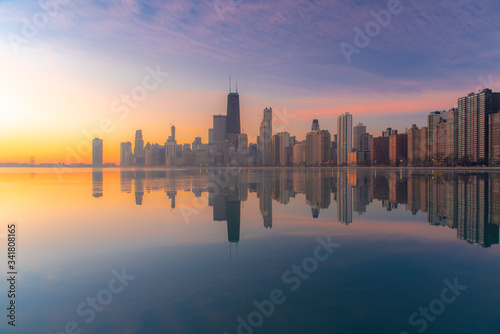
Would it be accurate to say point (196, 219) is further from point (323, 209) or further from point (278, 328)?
point (278, 328)

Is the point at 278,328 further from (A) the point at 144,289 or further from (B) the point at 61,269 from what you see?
(B) the point at 61,269

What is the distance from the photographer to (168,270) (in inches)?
456

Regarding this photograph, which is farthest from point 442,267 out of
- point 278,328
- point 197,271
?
point 197,271

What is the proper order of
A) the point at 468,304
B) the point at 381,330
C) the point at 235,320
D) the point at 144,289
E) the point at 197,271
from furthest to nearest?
the point at 197,271 → the point at 144,289 → the point at 468,304 → the point at 235,320 → the point at 381,330

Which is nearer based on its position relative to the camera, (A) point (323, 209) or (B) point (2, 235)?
(B) point (2, 235)

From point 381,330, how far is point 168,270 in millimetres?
7630

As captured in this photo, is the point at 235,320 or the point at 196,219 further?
the point at 196,219

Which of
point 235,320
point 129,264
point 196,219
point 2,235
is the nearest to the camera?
point 235,320

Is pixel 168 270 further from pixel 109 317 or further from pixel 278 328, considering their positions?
pixel 278 328

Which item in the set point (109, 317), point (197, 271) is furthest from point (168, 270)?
point (109, 317)

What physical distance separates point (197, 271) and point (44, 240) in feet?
33.5

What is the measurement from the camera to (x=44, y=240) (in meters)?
16.1

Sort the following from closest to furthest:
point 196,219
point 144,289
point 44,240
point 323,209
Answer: point 144,289 → point 44,240 → point 196,219 → point 323,209

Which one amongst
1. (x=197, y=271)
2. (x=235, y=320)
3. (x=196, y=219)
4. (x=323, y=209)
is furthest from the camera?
(x=323, y=209)
